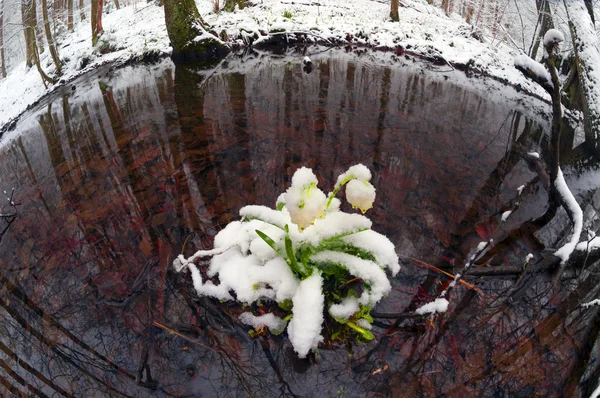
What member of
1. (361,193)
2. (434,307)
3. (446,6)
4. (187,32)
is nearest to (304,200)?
(361,193)

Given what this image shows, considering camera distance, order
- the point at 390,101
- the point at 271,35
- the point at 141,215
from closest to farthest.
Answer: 1. the point at 141,215
2. the point at 390,101
3. the point at 271,35

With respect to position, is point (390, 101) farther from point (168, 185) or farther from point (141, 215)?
point (141, 215)

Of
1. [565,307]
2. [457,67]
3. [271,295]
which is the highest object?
[271,295]

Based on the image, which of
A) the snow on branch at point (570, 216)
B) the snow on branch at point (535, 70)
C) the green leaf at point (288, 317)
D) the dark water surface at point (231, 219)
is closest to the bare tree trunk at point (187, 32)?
the dark water surface at point (231, 219)

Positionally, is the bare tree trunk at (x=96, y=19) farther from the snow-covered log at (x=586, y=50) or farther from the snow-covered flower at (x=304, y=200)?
the snow-covered log at (x=586, y=50)

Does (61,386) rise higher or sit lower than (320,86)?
higher

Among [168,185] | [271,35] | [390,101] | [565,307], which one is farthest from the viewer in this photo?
[271,35]

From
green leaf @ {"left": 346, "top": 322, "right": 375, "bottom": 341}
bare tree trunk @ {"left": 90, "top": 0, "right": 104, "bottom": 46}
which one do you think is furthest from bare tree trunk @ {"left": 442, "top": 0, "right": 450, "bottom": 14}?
green leaf @ {"left": 346, "top": 322, "right": 375, "bottom": 341}

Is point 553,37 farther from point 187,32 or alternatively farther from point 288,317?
point 187,32

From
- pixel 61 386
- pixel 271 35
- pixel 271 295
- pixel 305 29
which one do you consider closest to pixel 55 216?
pixel 61 386
